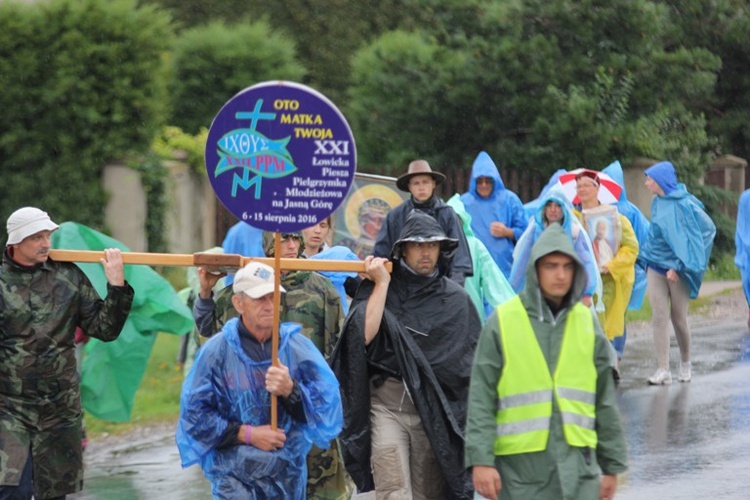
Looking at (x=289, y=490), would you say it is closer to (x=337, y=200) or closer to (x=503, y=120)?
(x=337, y=200)

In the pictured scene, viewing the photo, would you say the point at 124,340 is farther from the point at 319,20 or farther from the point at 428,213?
the point at 319,20

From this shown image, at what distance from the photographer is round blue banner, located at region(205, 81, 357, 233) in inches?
260

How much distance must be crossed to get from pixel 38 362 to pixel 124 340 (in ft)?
12.8

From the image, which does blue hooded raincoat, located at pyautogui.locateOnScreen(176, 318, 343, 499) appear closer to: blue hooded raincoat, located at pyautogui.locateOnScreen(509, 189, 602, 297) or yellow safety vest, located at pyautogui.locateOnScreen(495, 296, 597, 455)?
yellow safety vest, located at pyautogui.locateOnScreen(495, 296, 597, 455)

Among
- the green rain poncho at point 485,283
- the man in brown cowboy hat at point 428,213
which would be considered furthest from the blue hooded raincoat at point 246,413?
the green rain poncho at point 485,283

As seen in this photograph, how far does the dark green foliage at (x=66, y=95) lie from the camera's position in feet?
58.5

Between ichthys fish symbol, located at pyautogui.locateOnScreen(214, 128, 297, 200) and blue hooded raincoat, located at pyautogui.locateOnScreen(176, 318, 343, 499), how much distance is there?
609 mm

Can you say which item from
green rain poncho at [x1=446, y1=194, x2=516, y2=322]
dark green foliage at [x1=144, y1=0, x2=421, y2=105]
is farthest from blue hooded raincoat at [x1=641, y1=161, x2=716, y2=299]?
dark green foliage at [x1=144, y1=0, x2=421, y2=105]

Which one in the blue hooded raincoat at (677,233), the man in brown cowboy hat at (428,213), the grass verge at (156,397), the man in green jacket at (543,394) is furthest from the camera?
the blue hooded raincoat at (677,233)

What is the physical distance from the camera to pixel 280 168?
21.7ft

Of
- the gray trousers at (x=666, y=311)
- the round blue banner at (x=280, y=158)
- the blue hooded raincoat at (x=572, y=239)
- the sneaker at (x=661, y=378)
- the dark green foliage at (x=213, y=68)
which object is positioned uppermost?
the dark green foliage at (x=213, y=68)

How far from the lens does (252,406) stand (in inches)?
259

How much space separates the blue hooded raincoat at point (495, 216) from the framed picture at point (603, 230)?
1.39m

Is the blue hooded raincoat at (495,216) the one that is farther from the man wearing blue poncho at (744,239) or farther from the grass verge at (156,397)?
the grass verge at (156,397)
